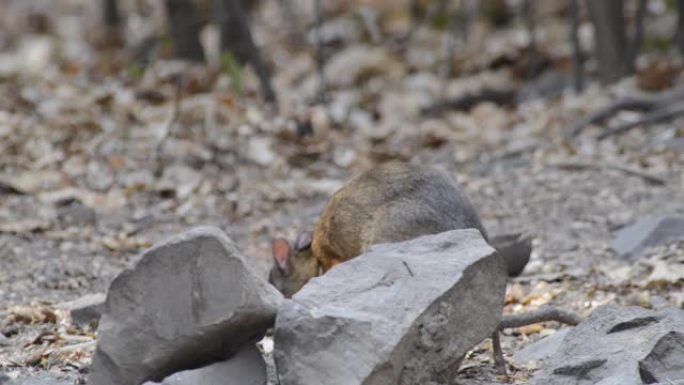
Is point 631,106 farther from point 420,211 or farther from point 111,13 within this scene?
point 111,13

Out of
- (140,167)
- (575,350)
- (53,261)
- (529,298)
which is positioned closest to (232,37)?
(140,167)

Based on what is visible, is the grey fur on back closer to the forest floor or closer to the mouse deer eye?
the mouse deer eye

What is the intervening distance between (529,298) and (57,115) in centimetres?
580

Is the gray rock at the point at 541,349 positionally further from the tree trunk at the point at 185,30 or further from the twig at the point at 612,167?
the tree trunk at the point at 185,30

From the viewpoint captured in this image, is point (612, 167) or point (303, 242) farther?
point (612, 167)

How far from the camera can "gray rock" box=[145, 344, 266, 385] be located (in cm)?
414

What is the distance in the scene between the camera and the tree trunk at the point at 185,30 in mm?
14453

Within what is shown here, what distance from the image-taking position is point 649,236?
734cm

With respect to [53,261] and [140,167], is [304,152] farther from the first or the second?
[53,261]

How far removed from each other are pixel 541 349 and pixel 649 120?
18.8 ft

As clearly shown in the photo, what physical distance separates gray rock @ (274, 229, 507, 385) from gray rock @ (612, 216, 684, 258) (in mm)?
2895

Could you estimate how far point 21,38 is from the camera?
19.4m

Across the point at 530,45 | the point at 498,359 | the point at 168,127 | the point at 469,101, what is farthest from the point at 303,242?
the point at 530,45

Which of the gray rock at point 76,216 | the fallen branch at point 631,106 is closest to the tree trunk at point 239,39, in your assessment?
the fallen branch at point 631,106
